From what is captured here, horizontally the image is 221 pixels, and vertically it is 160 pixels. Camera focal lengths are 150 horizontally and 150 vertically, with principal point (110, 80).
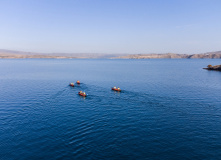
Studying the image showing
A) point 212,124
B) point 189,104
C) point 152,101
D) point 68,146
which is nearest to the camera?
point 68,146

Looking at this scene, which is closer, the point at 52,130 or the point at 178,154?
the point at 178,154

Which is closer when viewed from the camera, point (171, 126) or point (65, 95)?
point (171, 126)

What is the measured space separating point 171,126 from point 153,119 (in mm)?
5796

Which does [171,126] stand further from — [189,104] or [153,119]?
[189,104]

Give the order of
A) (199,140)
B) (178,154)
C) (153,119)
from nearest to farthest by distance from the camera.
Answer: (178,154), (199,140), (153,119)

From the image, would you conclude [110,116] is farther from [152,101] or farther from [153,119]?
[152,101]

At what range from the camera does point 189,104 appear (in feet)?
190

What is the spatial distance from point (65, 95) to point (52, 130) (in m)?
35.1

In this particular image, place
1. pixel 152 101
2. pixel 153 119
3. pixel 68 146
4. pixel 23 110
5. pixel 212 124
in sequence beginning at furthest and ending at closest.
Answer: pixel 152 101 → pixel 23 110 → pixel 153 119 → pixel 212 124 → pixel 68 146

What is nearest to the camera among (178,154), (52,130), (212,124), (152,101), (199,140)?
(178,154)

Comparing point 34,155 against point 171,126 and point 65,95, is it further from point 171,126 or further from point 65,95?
point 65,95

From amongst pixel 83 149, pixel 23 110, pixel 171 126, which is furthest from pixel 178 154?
pixel 23 110

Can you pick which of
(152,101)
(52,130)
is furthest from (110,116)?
(152,101)

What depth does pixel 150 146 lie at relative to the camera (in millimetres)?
32625
